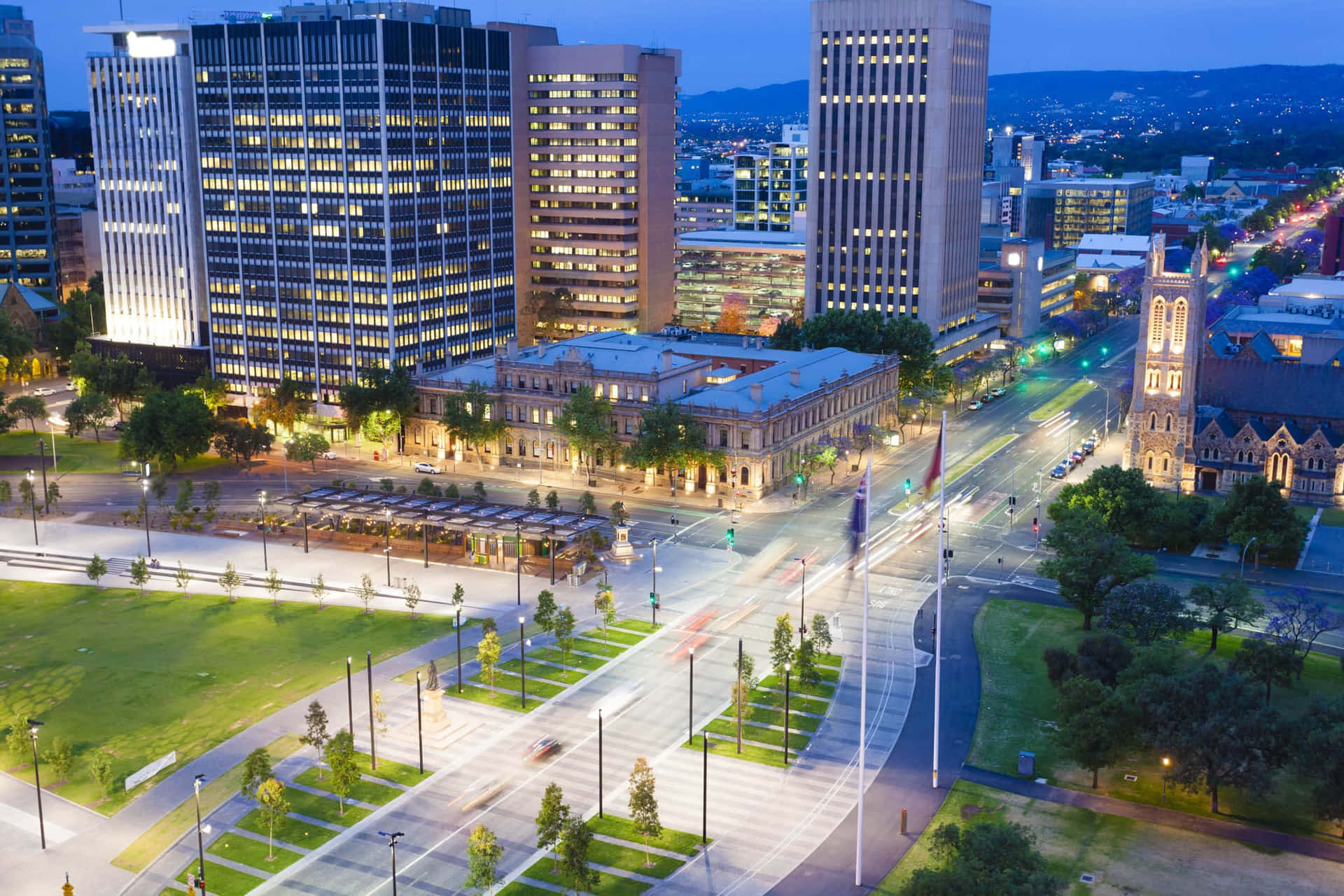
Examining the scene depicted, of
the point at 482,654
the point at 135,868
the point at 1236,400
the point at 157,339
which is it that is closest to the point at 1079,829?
the point at 482,654

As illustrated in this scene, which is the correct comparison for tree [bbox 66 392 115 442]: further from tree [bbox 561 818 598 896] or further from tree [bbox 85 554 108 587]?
tree [bbox 561 818 598 896]

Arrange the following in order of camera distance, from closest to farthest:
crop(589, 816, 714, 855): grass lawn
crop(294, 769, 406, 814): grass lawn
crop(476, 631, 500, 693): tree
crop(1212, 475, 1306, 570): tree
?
crop(589, 816, 714, 855): grass lawn < crop(294, 769, 406, 814): grass lawn < crop(476, 631, 500, 693): tree < crop(1212, 475, 1306, 570): tree

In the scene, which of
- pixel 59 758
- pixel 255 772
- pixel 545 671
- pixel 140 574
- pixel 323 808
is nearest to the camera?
pixel 255 772

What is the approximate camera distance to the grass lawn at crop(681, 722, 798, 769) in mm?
82438

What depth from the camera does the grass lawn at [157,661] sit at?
85812 mm

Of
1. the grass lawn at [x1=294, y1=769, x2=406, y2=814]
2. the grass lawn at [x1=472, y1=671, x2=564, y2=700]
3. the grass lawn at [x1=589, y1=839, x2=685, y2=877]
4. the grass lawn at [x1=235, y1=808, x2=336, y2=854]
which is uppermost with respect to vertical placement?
the grass lawn at [x1=472, y1=671, x2=564, y2=700]

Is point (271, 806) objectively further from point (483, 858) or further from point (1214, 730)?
point (1214, 730)

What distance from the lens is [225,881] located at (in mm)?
69125

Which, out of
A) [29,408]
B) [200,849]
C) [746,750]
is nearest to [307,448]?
[29,408]

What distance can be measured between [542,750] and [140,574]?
48.2 metres

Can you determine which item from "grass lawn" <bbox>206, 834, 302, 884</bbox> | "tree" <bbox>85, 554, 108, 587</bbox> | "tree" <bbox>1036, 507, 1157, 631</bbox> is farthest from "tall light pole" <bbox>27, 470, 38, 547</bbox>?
"tree" <bbox>1036, 507, 1157, 631</bbox>

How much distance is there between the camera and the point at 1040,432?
17375 centimetres

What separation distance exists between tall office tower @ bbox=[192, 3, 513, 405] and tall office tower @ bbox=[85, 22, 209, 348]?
5487 mm

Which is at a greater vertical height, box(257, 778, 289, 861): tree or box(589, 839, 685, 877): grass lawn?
box(257, 778, 289, 861): tree
